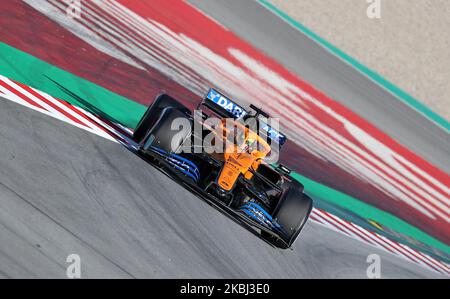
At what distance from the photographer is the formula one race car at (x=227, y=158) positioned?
381 inches

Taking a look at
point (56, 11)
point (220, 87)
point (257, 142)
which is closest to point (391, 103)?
point (220, 87)

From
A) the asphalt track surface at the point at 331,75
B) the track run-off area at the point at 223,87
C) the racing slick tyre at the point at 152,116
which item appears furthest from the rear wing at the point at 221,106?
the asphalt track surface at the point at 331,75

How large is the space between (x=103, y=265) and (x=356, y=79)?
8.72m

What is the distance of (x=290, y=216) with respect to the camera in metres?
10.0

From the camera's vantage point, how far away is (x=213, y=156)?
10.1 meters

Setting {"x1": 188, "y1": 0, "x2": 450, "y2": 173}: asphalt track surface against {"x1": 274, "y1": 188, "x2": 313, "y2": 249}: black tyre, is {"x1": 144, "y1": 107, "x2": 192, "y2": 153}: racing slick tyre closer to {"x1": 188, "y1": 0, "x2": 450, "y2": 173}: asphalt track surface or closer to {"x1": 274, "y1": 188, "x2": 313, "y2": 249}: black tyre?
{"x1": 274, "y1": 188, "x2": 313, "y2": 249}: black tyre

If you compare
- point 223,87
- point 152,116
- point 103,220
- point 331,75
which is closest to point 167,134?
point 152,116

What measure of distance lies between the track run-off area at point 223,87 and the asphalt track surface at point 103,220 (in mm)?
739

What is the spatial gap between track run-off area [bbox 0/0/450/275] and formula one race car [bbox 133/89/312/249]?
1268 mm

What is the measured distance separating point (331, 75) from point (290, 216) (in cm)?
574

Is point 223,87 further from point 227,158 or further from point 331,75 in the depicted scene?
point 227,158

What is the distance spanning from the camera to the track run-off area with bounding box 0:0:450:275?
1148cm

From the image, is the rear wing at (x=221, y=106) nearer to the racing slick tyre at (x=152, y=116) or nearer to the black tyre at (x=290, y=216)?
the racing slick tyre at (x=152, y=116)

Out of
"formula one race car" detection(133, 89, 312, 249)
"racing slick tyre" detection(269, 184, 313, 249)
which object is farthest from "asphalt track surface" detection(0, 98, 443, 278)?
"racing slick tyre" detection(269, 184, 313, 249)
